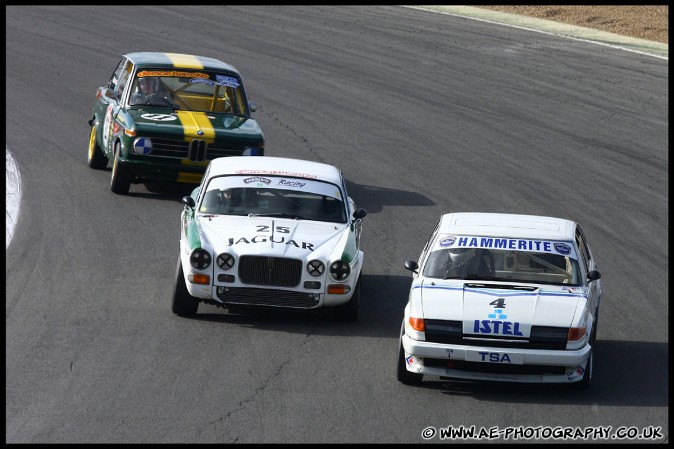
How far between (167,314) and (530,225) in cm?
389

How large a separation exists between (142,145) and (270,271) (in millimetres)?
5577

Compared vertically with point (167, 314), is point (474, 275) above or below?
above

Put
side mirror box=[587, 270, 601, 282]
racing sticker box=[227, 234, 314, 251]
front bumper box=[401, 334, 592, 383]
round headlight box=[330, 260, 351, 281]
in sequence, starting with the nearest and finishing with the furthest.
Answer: front bumper box=[401, 334, 592, 383], side mirror box=[587, 270, 601, 282], round headlight box=[330, 260, 351, 281], racing sticker box=[227, 234, 314, 251]

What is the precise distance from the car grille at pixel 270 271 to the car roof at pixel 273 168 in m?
1.79

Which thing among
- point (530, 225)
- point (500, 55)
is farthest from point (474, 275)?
point (500, 55)

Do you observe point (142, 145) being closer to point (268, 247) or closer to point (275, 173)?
point (275, 173)

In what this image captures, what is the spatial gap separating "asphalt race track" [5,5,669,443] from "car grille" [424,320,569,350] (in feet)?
1.51

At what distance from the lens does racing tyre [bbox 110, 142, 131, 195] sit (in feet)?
57.6

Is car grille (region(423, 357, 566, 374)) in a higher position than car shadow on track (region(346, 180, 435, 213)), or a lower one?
higher

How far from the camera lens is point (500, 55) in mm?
29141

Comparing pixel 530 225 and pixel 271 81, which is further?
pixel 271 81

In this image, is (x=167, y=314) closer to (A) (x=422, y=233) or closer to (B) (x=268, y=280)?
(B) (x=268, y=280)

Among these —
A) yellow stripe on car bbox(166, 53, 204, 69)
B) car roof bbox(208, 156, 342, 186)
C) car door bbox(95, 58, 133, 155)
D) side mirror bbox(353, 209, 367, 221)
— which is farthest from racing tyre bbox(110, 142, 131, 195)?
side mirror bbox(353, 209, 367, 221)

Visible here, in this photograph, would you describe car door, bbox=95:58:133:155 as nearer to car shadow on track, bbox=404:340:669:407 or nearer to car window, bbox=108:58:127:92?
car window, bbox=108:58:127:92
